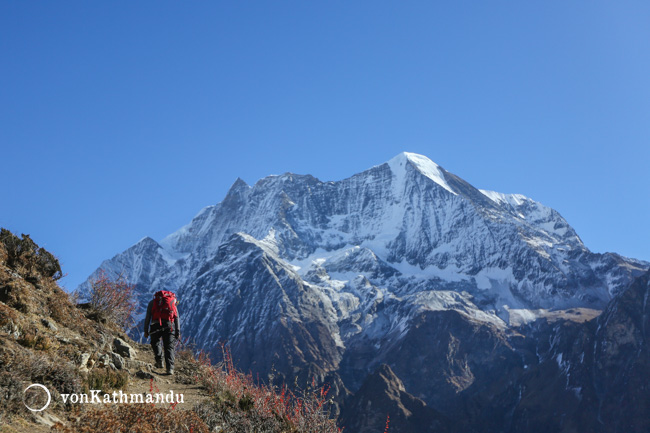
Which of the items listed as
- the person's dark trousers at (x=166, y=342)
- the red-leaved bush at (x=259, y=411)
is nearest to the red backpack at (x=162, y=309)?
the person's dark trousers at (x=166, y=342)

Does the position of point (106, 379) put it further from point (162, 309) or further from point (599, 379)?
point (599, 379)

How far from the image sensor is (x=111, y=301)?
690 inches

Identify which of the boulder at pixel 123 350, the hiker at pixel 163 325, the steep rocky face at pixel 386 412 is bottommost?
the boulder at pixel 123 350

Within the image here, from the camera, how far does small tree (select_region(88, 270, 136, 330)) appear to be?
17.3 m

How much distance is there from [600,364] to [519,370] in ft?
104

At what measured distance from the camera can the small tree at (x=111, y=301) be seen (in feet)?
56.6

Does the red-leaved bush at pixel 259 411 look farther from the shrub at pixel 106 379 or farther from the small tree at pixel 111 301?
the small tree at pixel 111 301

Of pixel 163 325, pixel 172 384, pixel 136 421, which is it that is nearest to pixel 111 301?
pixel 163 325

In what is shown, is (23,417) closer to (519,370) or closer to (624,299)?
(624,299)

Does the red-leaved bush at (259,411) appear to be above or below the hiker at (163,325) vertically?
below

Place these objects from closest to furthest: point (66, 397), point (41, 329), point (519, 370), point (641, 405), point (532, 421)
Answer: point (66, 397), point (41, 329), point (641, 405), point (532, 421), point (519, 370)

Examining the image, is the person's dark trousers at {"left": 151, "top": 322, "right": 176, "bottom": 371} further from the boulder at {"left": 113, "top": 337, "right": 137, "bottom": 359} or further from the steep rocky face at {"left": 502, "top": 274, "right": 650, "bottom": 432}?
the steep rocky face at {"left": 502, "top": 274, "right": 650, "bottom": 432}

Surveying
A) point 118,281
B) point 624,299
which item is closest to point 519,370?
point 624,299

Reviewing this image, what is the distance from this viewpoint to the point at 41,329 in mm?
12734
